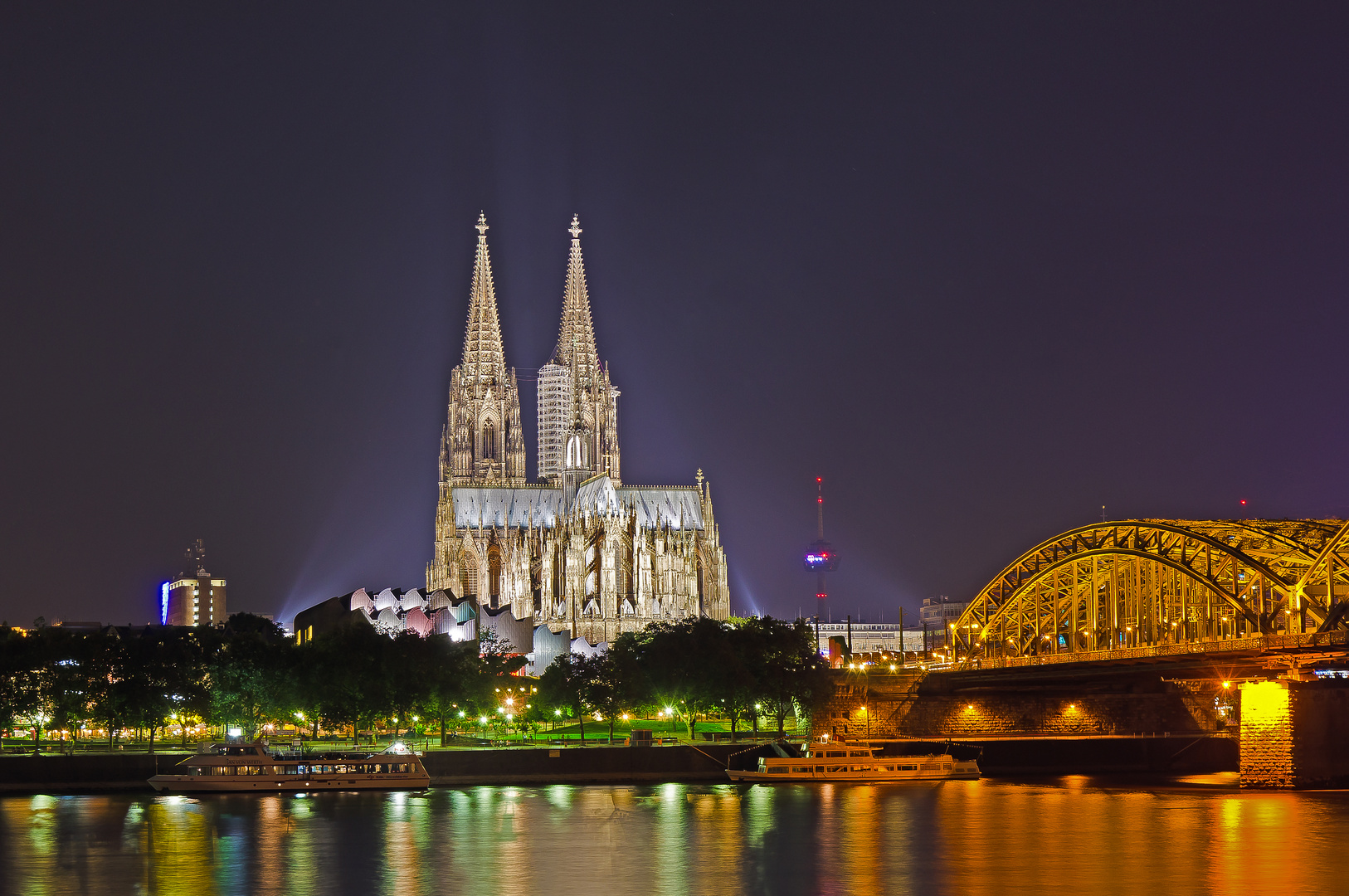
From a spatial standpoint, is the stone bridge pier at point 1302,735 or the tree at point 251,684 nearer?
the stone bridge pier at point 1302,735

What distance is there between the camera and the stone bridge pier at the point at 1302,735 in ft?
267

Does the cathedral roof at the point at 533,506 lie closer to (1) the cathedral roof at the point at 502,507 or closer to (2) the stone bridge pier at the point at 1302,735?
(1) the cathedral roof at the point at 502,507

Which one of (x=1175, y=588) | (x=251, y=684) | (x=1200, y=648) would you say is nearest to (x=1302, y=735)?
(x=1200, y=648)

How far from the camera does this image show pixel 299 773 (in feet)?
320

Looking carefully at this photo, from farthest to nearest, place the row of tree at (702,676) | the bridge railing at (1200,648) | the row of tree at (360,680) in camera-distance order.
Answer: the row of tree at (702,676) < the row of tree at (360,680) < the bridge railing at (1200,648)

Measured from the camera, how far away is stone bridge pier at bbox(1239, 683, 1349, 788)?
8131cm

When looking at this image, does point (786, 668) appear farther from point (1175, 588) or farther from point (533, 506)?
point (533, 506)

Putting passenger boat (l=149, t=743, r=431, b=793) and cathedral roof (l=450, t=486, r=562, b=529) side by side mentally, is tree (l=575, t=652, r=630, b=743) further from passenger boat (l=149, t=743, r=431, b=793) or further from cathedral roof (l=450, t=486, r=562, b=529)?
cathedral roof (l=450, t=486, r=562, b=529)

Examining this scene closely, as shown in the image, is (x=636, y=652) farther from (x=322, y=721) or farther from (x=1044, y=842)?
(x=1044, y=842)

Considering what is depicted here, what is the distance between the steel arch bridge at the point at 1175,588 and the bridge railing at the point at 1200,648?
0.42 feet

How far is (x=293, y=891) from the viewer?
→ 5759 cm

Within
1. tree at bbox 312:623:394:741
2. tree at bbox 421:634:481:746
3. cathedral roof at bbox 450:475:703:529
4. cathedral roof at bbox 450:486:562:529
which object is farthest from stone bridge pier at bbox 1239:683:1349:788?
cathedral roof at bbox 450:486:562:529

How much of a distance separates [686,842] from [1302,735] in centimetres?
3206

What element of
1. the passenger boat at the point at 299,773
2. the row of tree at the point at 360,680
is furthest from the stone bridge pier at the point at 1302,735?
the passenger boat at the point at 299,773
